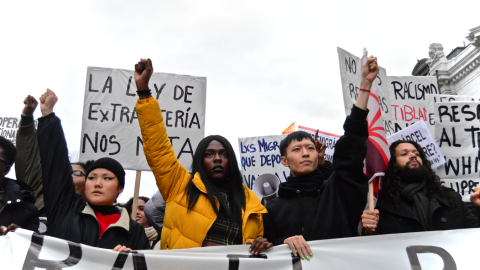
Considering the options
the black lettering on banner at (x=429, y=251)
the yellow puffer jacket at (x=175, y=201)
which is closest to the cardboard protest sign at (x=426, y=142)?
the black lettering on banner at (x=429, y=251)

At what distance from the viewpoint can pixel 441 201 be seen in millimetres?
3105

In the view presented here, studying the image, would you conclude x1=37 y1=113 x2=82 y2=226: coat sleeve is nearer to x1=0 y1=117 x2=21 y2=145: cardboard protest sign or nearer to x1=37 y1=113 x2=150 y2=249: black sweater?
x1=37 y1=113 x2=150 y2=249: black sweater

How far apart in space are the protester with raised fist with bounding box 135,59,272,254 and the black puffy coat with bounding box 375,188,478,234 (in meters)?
0.99

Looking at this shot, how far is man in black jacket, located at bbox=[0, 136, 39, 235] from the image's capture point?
8.89ft

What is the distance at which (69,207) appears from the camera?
267 centimetres

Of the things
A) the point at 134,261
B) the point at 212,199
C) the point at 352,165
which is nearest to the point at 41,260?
the point at 134,261

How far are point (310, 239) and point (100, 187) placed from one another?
1410mm

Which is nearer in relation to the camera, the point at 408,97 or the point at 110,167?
the point at 110,167

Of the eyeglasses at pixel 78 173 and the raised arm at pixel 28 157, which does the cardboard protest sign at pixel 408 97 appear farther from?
the raised arm at pixel 28 157

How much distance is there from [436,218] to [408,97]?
3.32m

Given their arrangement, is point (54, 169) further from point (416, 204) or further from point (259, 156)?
point (259, 156)

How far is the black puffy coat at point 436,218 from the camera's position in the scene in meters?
3.04

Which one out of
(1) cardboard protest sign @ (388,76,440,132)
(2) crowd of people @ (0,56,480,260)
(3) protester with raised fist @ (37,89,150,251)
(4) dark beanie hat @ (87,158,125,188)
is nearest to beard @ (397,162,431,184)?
(2) crowd of people @ (0,56,480,260)

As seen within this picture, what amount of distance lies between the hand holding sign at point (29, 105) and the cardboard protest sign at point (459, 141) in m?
3.97
